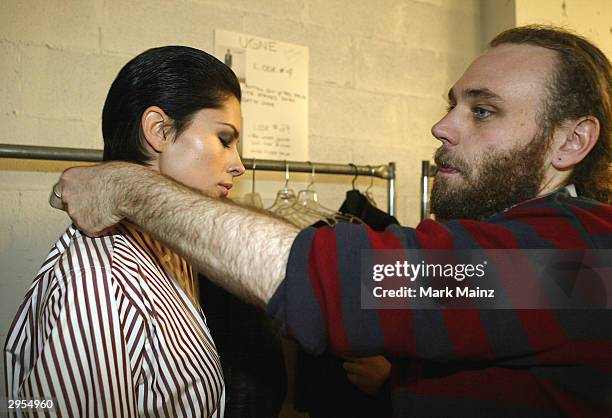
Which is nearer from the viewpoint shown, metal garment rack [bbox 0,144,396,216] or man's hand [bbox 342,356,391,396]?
metal garment rack [bbox 0,144,396,216]

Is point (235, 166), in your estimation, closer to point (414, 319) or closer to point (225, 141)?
point (225, 141)

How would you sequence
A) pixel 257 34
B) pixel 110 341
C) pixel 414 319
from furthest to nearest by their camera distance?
pixel 257 34
pixel 110 341
pixel 414 319

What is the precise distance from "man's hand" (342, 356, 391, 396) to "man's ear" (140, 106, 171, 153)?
0.68 m

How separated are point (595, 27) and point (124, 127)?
2.03 metres

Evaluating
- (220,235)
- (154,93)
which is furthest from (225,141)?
(220,235)

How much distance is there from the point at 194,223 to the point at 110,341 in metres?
0.22

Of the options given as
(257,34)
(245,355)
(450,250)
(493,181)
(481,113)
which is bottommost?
(245,355)

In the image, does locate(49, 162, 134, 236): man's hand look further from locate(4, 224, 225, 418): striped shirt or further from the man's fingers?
the man's fingers

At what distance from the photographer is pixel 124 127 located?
42.9 inches

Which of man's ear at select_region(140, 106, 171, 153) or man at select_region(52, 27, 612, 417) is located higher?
man's ear at select_region(140, 106, 171, 153)

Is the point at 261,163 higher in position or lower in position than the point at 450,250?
higher

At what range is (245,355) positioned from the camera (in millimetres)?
1327

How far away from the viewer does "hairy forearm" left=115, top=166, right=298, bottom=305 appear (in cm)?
76

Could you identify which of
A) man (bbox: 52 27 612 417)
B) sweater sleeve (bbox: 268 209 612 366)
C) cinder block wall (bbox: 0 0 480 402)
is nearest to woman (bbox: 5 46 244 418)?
man (bbox: 52 27 612 417)
